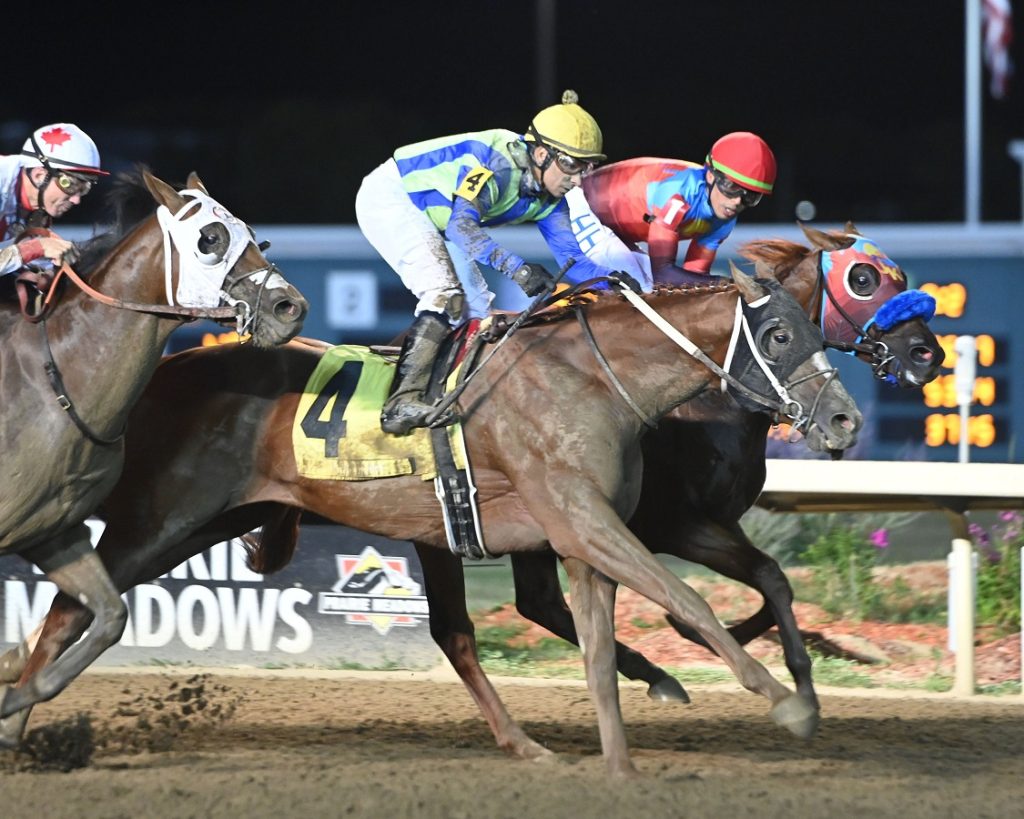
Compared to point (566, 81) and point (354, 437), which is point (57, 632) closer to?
point (354, 437)

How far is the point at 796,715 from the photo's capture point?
4.32m

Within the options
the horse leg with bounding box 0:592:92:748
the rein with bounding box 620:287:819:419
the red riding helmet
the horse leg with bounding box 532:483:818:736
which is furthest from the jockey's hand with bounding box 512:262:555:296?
the horse leg with bounding box 0:592:92:748

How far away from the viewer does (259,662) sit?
650cm

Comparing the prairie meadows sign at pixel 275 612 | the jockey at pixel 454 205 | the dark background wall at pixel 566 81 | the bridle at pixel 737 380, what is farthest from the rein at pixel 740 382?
the dark background wall at pixel 566 81

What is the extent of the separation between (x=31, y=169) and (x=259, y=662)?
96.2 inches

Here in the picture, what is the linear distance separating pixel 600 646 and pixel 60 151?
2.02m

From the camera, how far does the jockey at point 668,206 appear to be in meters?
5.19

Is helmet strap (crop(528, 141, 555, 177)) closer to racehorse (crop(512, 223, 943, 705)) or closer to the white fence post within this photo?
racehorse (crop(512, 223, 943, 705))

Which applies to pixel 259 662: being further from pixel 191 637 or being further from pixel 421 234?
pixel 421 234

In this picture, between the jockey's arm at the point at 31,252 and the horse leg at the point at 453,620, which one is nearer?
the jockey's arm at the point at 31,252

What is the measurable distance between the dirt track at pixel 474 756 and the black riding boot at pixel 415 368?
98cm

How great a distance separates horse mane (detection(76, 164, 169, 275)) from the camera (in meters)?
4.71

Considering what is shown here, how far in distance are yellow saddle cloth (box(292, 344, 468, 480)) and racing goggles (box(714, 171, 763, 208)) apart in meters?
1.18

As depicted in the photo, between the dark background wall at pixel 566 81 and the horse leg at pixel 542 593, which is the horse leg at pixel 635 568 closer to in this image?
the horse leg at pixel 542 593
